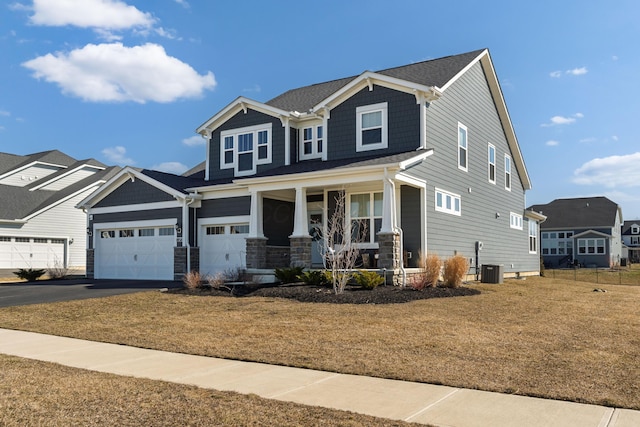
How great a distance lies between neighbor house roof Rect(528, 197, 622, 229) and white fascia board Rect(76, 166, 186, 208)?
44.8 meters

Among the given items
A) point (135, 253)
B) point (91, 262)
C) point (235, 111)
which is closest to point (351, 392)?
point (235, 111)

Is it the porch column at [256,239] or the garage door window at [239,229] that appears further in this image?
the garage door window at [239,229]

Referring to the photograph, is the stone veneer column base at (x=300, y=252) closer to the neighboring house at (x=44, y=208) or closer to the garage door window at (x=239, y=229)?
the garage door window at (x=239, y=229)

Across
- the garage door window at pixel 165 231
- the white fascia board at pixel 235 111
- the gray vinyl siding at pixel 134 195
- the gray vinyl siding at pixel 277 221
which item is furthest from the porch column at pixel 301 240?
the garage door window at pixel 165 231

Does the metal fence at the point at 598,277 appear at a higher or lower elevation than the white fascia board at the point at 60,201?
lower

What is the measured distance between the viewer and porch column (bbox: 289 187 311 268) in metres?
18.8

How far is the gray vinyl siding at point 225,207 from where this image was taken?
72.1 ft

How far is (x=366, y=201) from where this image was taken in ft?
65.6

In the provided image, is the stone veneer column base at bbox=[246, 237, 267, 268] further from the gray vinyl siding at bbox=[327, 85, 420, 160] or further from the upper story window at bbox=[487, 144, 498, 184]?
the upper story window at bbox=[487, 144, 498, 184]

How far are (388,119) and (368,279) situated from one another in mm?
6741

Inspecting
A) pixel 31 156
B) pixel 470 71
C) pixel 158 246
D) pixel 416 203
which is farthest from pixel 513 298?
pixel 31 156

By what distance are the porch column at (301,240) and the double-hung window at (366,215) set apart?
181cm

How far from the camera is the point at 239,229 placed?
73.3ft

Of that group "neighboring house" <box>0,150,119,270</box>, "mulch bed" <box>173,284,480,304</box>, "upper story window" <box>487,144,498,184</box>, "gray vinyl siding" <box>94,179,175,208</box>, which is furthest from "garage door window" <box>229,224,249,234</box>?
"neighboring house" <box>0,150,119,270</box>
